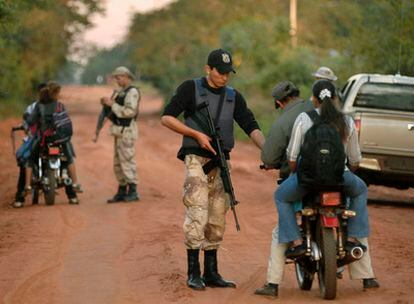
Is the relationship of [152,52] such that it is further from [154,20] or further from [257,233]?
[257,233]

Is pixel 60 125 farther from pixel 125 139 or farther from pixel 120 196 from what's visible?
pixel 120 196

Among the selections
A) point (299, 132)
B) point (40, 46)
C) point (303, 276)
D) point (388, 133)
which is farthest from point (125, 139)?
point (40, 46)

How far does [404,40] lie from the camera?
22.4m

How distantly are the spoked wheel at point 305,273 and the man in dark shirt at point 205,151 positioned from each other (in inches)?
23.8

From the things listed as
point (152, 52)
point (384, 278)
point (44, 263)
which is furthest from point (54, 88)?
point (152, 52)

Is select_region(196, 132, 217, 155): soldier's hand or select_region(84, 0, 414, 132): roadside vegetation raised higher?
select_region(84, 0, 414, 132): roadside vegetation

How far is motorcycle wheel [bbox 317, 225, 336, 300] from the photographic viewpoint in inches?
326

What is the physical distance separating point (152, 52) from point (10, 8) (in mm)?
45667

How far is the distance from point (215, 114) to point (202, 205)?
80 centimetres

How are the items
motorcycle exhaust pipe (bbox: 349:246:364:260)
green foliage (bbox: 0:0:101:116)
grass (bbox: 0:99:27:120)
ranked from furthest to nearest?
grass (bbox: 0:99:27:120)
green foliage (bbox: 0:0:101:116)
motorcycle exhaust pipe (bbox: 349:246:364:260)

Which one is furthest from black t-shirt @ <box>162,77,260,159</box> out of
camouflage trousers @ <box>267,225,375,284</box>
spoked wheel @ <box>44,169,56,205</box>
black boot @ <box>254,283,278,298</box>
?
spoked wheel @ <box>44,169,56,205</box>

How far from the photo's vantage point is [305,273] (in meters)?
→ 9.00

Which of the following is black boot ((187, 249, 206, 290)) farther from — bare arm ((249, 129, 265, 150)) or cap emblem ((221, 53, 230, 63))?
cap emblem ((221, 53, 230, 63))

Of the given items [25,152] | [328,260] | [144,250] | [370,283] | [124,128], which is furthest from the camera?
[124,128]
